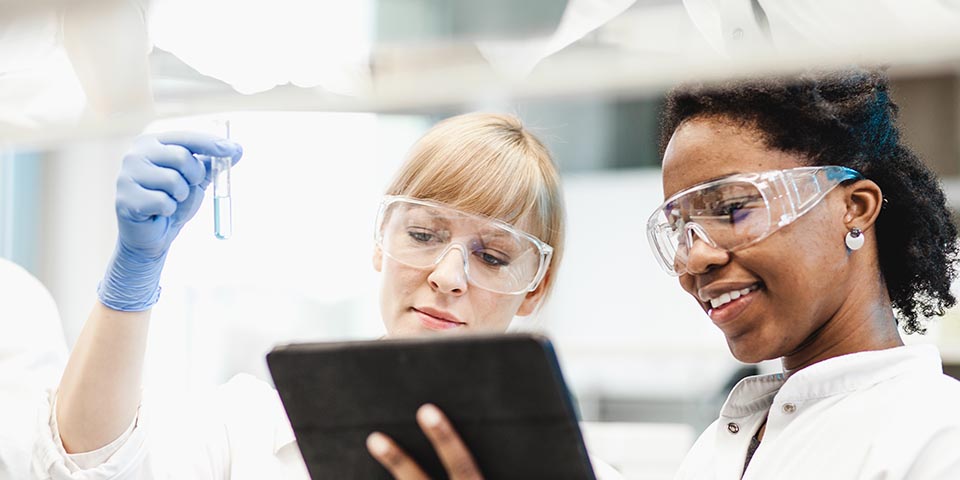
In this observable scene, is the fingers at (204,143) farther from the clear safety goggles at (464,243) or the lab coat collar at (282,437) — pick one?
the lab coat collar at (282,437)

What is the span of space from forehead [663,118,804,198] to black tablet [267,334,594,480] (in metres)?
0.47

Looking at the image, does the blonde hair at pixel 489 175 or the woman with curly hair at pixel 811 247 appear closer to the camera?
the woman with curly hair at pixel 811 247

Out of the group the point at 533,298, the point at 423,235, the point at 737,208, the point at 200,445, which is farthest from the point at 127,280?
the point at 737,208

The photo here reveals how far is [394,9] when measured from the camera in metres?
1.02

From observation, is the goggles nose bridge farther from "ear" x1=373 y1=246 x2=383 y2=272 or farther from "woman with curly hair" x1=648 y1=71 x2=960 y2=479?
"woman with curly hair" x1=648 y1=71 x2=960 y2=479

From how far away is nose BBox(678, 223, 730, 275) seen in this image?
3.77 ft

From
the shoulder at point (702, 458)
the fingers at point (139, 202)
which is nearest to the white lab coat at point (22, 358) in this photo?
the fingers at point (139, 202)

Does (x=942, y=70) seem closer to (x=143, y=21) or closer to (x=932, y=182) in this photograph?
(x=932, y=182)

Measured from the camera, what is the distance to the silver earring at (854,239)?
3.68ft

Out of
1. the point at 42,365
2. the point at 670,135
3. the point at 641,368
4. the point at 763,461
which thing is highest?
the point at 670,135

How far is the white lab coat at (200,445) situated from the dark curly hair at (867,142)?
1.86 feet

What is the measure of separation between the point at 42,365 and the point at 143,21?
31.9 inches

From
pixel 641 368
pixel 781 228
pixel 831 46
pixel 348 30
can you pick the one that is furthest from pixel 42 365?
pixel 641 368

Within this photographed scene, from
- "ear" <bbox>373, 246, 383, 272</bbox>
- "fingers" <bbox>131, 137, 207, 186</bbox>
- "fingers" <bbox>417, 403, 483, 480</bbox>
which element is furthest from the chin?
"fingers" <bbox>131, 137, 207, 186</bbox>
